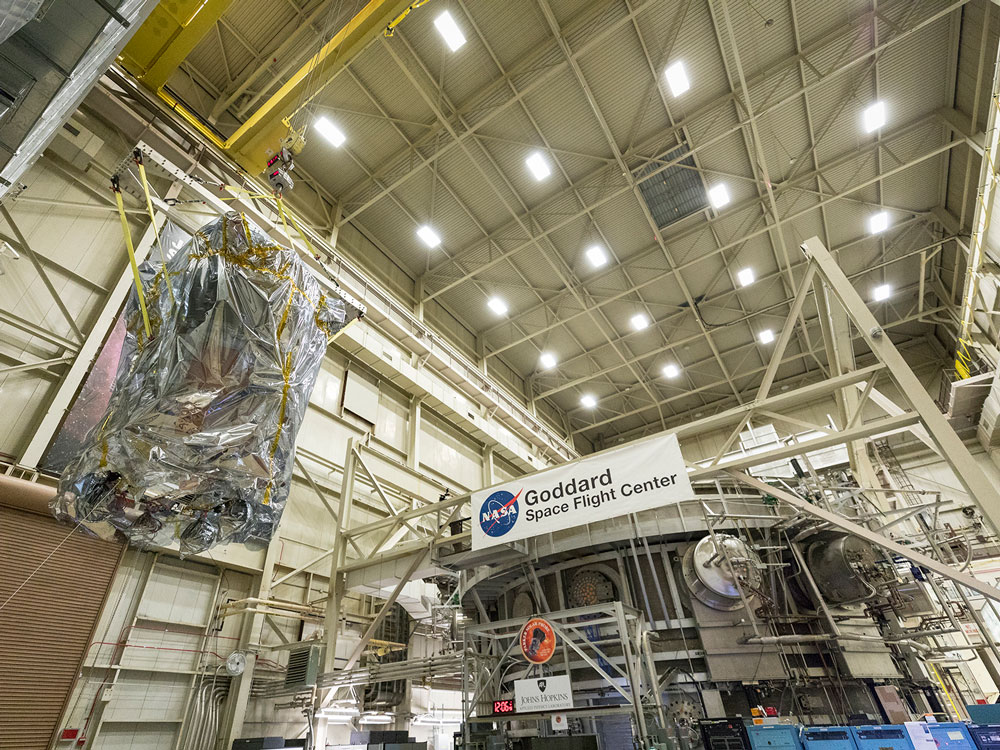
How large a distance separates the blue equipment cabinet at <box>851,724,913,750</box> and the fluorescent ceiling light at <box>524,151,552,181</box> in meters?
16.6

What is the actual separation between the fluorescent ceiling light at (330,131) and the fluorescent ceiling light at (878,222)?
20278mm

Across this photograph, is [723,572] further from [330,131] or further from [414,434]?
[330,131]

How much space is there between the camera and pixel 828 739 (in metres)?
7.57

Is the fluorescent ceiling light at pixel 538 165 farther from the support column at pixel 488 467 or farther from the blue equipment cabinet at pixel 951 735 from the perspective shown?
the blue equipment cabinet at pixel 951 735

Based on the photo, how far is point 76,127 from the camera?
1135 centimetres

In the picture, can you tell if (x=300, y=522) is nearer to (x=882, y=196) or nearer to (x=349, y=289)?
(x=349, y=289)

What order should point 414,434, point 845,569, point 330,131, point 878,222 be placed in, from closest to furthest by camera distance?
point 845,569 → point 330,131 → point 414,434 → point 878,222

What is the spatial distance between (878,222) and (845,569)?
15.8 meters

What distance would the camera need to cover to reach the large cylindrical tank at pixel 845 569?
1028cm

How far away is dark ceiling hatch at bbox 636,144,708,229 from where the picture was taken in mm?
17750

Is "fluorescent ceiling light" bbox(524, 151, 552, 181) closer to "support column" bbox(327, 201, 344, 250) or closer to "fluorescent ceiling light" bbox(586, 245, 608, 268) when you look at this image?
"fluorescent ceiling light" bbox(586, 245, 608, 268)

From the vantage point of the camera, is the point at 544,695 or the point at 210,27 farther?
the point at 210,27

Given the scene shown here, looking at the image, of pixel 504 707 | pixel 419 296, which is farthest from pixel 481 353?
pixel 504 707

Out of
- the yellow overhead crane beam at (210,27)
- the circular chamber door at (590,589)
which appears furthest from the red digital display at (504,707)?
the yellow overhead crane beam at (210,27)
